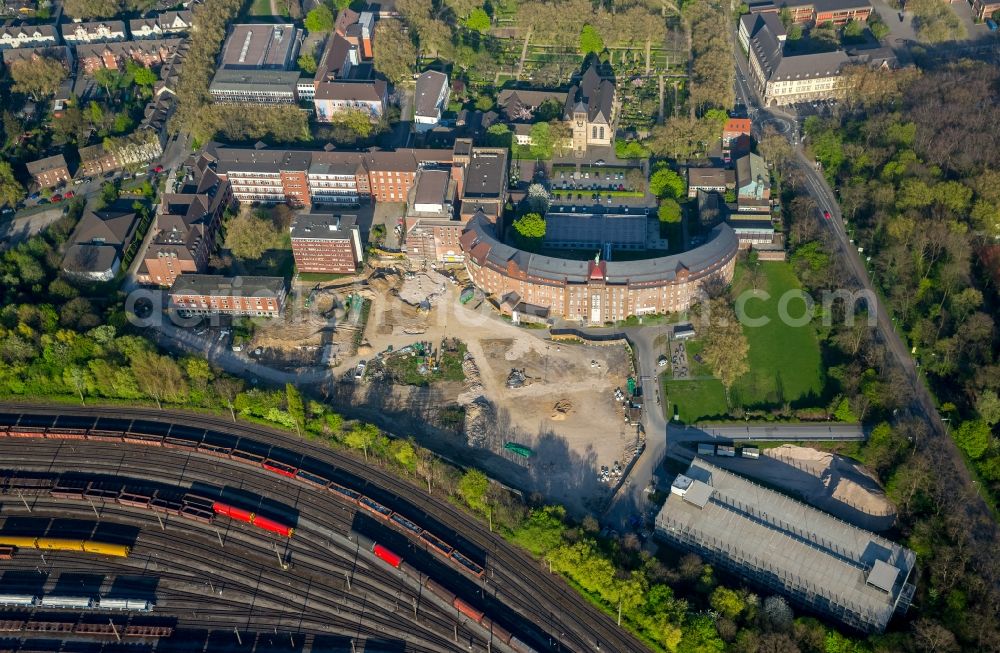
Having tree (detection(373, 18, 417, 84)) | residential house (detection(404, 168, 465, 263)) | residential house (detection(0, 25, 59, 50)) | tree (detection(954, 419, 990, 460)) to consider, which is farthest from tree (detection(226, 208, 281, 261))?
tree (detection(954, 419, 990, 460))

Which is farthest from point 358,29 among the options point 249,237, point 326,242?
point 326,242

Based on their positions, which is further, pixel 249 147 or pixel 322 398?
pixel 249 147

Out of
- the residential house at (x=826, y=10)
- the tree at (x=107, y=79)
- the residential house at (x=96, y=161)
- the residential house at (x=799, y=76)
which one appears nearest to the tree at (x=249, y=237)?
the residential house at (x=96, y=161)

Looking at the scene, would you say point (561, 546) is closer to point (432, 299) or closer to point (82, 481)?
point (432, 299)

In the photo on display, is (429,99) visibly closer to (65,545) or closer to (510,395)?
(510,395)

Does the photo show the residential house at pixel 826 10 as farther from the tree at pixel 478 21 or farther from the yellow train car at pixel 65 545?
the yellow train car at pixel 65 545

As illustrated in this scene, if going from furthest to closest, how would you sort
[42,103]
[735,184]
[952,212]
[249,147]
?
[42,103] < [249,147] < [735,184] < [952,212]

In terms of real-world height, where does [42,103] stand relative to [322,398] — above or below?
above

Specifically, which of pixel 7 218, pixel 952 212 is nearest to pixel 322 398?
pixel 7 218
